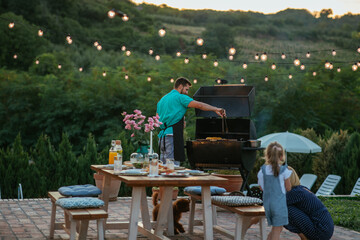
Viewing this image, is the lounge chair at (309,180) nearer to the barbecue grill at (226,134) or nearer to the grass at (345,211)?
the grass at (345,211)

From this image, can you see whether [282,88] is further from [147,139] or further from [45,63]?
[147,139]

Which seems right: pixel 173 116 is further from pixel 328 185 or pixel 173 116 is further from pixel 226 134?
pixel 328 185

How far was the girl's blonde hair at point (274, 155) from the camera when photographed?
4.00 m

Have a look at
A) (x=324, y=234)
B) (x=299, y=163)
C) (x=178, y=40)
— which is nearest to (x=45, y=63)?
(x=178, y=40)

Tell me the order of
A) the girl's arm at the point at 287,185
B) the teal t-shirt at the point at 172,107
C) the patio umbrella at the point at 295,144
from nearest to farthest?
1. the girl's arm at the point at 287,185
2. the teal t-shirt at the point at 172,107
3. the patio umbrella at the point at 295,144

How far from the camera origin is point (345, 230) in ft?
18.6

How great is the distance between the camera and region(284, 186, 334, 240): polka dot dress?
14.4ft

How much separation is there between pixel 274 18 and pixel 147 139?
39624 mm

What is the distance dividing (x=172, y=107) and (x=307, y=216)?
1919 millimetres

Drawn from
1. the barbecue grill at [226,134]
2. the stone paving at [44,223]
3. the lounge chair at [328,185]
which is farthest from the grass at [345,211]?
the barbecue grill at [226,134]

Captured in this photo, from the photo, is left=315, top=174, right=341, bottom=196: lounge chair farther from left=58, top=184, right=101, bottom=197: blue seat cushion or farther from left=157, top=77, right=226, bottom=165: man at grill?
left=58, top=184, right=101, bottom=197: blue seat cushion

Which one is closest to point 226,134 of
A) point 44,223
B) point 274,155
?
point 44,223

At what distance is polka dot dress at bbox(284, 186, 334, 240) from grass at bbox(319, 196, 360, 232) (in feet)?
4.92

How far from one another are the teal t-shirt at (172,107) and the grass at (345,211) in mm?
2197
